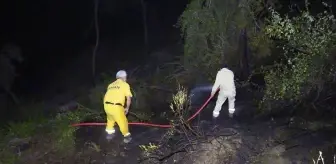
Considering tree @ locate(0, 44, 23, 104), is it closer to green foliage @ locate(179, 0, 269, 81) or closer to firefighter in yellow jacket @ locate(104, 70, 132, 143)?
green foliage @ locate(179, 0, 269, 81)

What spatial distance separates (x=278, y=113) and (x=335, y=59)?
5.97 feet

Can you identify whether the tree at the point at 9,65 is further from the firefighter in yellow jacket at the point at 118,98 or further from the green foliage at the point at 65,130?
the firefighter in yellow jacket at the point at 118,98

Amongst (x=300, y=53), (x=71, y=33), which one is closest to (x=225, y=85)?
(x=300, y=53)

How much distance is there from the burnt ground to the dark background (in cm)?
546

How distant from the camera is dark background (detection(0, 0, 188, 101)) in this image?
12.8m

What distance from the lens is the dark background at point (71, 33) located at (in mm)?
12805

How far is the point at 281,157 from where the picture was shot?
6895 millimetres

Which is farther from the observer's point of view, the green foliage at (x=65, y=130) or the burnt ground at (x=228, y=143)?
the green foliage at (x=65, y=130)

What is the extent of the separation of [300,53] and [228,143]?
10.3ft

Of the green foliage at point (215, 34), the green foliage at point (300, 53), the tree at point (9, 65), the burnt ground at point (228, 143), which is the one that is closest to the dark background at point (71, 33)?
the tree at point (9, 65)

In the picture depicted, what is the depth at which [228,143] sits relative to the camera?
7238mm

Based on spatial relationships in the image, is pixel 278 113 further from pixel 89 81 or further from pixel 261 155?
pixel 89 81

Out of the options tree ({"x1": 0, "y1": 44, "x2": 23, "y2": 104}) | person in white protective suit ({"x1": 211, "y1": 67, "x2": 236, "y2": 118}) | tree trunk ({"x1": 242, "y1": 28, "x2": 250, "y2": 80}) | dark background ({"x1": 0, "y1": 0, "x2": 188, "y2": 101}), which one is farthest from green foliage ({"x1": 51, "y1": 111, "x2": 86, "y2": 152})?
tree ({"x1": 0, "y1": 44, "x2": 23, "y2": 104})

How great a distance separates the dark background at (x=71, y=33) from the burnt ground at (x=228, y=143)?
5.46 meters
